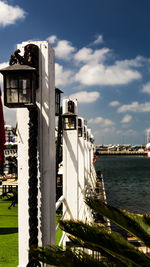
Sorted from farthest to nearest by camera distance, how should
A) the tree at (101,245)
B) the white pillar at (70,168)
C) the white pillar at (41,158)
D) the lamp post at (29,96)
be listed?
the white pillar at (70,168) → the white pillar at (41,158) → the lamp post at (29,96) → the tree at (101,245)

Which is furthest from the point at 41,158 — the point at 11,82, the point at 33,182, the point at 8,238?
the point at 8,238

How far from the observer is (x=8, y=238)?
18.0ft

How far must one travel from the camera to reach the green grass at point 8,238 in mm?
4324

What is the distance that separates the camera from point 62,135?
4703 mm

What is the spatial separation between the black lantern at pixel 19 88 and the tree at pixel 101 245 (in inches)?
44.5

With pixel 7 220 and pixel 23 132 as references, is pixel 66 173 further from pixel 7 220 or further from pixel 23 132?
pixel 7 220

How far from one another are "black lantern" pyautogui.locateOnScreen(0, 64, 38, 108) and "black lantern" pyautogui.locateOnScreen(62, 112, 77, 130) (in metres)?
2.51

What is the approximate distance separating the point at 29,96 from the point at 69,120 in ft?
8.48

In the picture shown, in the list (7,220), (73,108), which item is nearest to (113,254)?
(73,108)

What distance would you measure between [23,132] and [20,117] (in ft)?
0.44

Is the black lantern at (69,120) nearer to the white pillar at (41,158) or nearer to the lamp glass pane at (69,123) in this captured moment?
the lamp glass pane at (69,123)

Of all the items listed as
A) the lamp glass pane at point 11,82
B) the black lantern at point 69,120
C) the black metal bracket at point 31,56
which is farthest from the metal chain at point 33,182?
the black lantern at point 69,120

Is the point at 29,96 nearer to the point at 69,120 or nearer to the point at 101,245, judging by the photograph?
the point at 101,245

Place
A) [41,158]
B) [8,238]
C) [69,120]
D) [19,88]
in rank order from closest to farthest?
[19,88] → [41,158] → [69,120] → [8,238]
